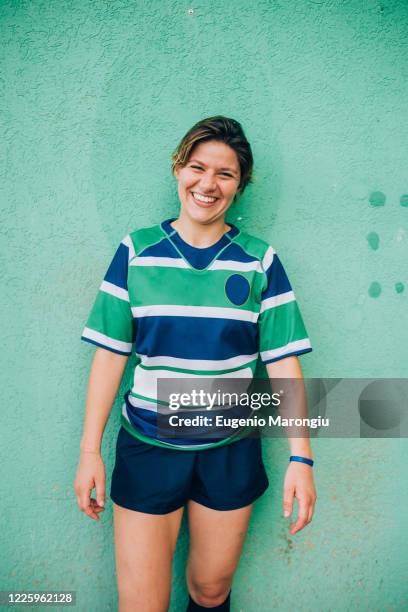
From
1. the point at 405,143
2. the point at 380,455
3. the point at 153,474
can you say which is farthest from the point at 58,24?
the point at 380,455

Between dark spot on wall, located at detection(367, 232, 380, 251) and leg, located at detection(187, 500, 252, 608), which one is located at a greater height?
dark spot on wall, located at detection(367, 232, 380, 251)

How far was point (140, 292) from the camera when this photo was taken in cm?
130

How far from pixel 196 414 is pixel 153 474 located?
227 mm

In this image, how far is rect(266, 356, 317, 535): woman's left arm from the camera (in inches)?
51.1

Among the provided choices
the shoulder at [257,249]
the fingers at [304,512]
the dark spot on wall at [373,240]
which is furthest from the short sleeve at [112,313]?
the dark spot on wall at [373,240]

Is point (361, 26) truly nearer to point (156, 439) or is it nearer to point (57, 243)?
point (57, 243)

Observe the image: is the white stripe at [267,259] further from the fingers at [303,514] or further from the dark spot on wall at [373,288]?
the fingers at [303,514]

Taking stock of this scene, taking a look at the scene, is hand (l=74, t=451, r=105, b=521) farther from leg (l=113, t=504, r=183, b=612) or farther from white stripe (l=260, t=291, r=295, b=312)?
white stripe (l=260, t=291, r=295, b=312)

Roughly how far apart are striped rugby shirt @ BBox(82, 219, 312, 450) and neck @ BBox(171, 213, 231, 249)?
0.08 ft

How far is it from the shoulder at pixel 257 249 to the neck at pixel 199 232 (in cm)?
8

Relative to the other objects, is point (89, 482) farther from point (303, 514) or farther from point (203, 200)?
point (203, 200)

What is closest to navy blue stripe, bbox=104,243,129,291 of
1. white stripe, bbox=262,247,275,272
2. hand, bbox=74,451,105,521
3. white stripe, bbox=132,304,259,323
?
white stripe, bbox=132,304,259,323

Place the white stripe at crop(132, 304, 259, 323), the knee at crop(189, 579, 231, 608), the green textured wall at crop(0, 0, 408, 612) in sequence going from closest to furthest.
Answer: the white stripe at crop(132, 304, 259, 323)
the knee at crop(189, 579, 231, 608)
the green textured wall at crop(0, 0, 408, 612)

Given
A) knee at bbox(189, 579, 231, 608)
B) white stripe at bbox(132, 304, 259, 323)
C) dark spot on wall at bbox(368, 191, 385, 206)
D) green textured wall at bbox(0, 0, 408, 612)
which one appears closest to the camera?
white stripe at bbox(132, 304, 259, 323)
